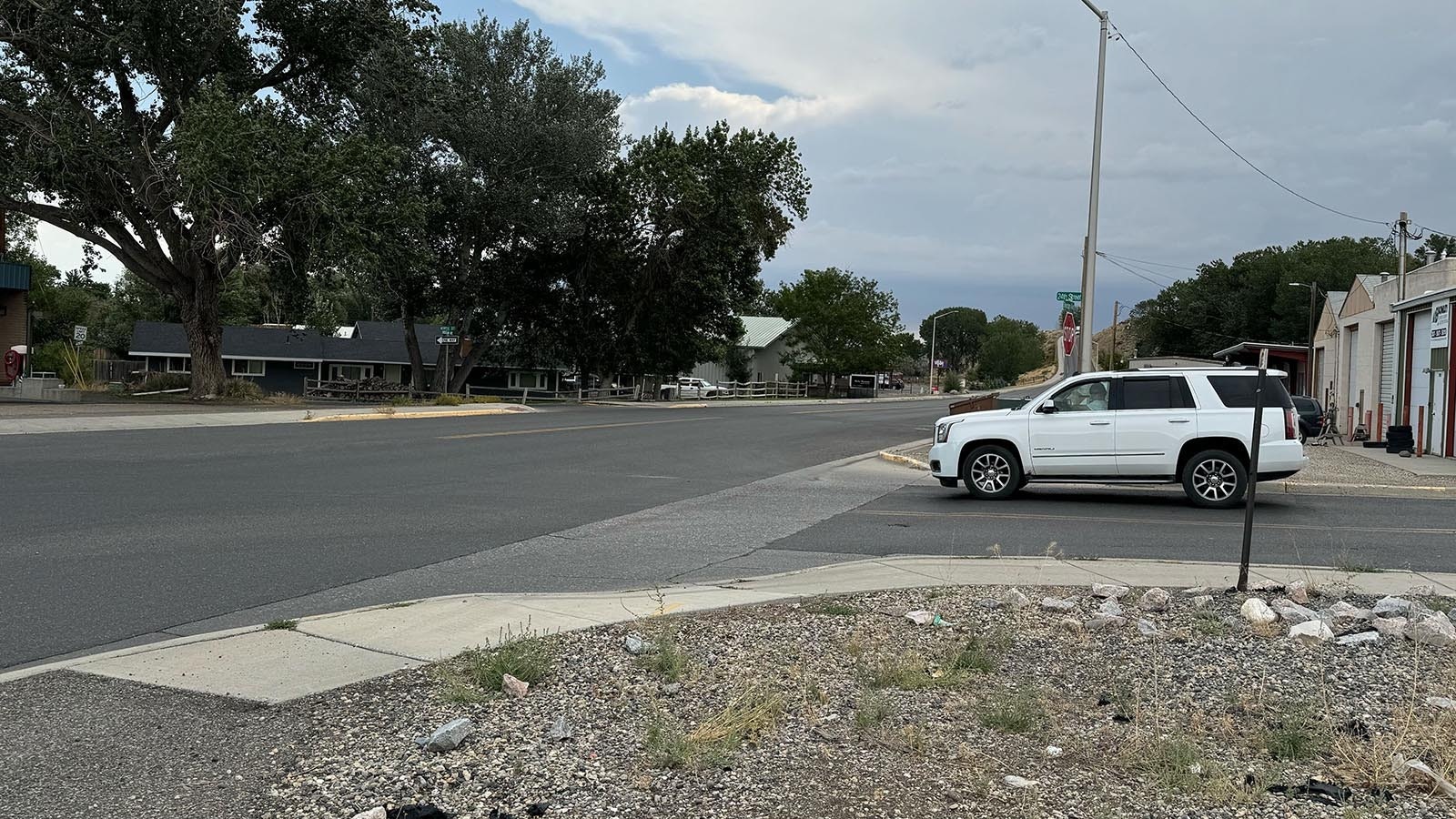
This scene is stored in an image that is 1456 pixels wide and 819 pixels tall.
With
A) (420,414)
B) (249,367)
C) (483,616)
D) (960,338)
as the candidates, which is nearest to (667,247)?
(420,414)

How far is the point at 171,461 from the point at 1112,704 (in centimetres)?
1577

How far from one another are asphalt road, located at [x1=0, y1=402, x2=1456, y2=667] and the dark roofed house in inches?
1889

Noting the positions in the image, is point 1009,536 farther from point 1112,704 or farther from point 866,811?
point 866,811

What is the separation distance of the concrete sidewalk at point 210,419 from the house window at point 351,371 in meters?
38.8

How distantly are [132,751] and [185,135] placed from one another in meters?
27.2

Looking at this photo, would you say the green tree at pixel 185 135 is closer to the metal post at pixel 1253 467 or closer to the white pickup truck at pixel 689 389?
the metal post at pixel 1253 467

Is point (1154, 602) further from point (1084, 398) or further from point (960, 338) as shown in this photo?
point (960, 338)

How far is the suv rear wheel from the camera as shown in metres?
15.9

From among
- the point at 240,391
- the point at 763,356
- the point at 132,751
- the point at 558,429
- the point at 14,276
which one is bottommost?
A: the point at 132,751

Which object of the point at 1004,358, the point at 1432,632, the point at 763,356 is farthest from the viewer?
the point at 1004,358

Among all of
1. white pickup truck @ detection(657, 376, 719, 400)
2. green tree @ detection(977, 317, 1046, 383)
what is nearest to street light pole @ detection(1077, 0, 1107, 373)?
white pickup truck @ detection(657, 376, 719, 400)

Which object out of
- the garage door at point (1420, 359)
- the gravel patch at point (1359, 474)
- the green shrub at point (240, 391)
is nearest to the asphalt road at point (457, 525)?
the gravel patch at point (1359, 474)

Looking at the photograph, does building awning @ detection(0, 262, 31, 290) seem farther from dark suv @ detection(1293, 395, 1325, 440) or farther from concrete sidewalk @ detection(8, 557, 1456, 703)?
dark suv @ detection(1293, 395, 1325, 440)

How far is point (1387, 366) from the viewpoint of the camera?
31438 millimetres
